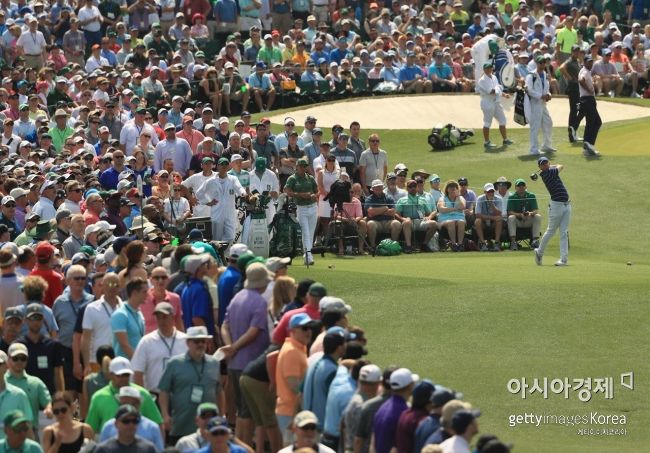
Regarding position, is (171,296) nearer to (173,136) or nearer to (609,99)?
(173,136)

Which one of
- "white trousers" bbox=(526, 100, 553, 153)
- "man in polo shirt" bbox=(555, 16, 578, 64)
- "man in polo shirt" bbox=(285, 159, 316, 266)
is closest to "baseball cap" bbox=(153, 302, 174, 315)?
"man in polo shirt" bbox=(285, 159, 316, 266)

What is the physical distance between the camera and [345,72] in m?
42.3

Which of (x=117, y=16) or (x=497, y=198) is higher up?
(x=117, y=16)

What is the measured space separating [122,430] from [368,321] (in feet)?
29.2

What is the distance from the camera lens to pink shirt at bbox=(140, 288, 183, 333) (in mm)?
17250

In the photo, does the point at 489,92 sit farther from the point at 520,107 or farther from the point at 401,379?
the point at 401,379

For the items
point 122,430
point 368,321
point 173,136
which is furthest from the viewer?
point 173,136

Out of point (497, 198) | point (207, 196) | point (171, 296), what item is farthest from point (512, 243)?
point (171, 296)

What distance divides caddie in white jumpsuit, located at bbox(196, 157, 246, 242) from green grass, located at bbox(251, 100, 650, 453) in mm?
1589

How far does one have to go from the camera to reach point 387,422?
44.3 ft

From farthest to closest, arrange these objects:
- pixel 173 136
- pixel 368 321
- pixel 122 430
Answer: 1. pixel 173 136
2. pixel 368 321
3. pixel 122 430

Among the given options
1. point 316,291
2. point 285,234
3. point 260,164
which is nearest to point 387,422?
point 316,291

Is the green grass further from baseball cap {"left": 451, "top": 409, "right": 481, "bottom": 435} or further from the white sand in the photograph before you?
the white sand

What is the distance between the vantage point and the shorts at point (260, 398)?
52.8 feet
